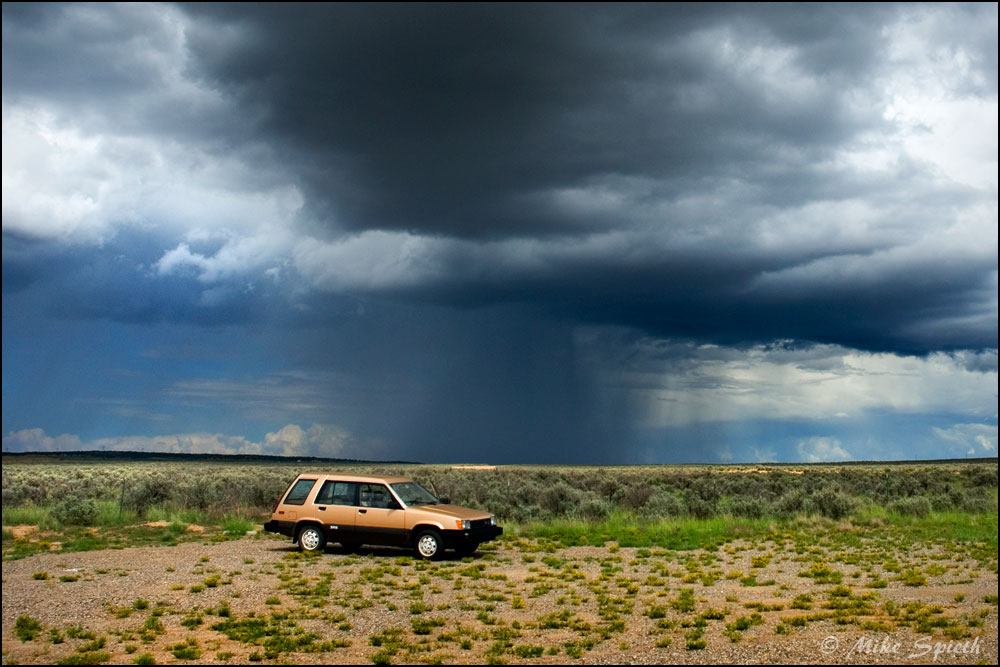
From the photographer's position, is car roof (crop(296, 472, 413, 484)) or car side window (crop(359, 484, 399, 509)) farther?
car roof (crop(296, 472, 413, 484))

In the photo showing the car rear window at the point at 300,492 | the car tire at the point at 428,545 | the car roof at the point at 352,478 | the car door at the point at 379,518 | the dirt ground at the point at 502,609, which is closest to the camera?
the dirt ground at the point at 502,609

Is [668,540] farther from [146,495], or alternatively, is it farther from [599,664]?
[146,495]

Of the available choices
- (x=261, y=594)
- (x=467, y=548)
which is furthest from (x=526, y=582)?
(x=261, y=594)

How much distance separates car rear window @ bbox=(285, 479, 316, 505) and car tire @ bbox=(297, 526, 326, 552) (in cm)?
69

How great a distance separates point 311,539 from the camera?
19281 millimetres

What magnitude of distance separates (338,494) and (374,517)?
1167 millimetres

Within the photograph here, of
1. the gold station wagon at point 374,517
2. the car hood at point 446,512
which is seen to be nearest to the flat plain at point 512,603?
the gold station wagon at point 374,517

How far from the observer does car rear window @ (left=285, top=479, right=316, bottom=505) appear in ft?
64.3

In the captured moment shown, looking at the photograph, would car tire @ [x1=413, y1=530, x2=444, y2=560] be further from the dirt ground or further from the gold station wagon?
the dirt ground

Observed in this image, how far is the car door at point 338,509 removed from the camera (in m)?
18.9

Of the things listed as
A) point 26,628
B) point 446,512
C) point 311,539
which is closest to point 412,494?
point 446,512

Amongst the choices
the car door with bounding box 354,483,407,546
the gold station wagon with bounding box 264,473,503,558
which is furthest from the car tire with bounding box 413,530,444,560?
the car door with bounding box 354,483,407,546

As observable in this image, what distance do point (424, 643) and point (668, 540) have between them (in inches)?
529

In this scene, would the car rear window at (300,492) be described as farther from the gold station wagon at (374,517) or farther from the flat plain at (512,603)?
the flat plain at (512,603)
